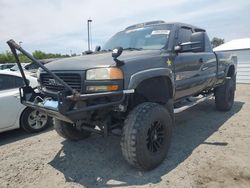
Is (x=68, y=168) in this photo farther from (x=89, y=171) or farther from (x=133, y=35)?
(x=133, y=35)

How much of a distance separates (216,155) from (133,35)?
8.02 ft

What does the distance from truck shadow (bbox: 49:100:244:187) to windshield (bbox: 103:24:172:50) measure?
1.74 m

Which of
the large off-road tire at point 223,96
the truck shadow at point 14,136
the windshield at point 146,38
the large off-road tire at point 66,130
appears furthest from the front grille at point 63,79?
the large off-road tire at point 223,96

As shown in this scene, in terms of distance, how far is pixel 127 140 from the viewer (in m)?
3.45

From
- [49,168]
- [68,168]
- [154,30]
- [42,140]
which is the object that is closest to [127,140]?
[68,168]

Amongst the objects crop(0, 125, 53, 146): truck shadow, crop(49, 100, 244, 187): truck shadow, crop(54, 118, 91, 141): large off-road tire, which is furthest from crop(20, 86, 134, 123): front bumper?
crop(0, 125, 53, 146): truck shadow

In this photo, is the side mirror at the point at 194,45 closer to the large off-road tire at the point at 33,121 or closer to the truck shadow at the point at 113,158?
the truck shadow at the point at 113,158

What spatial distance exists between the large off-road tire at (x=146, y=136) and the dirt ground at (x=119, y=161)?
7.9 inches

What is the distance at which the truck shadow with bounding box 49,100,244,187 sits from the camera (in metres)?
3.57

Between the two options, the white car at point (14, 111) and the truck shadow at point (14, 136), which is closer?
the white car at point (14, 111)

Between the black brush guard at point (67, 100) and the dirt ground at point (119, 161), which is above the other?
the black brush guard at point (67, 100)

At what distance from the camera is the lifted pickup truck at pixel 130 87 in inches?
128

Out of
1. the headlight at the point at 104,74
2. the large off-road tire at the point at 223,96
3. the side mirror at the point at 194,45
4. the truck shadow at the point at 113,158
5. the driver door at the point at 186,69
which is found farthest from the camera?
the large off-road tire at the point at 223,96

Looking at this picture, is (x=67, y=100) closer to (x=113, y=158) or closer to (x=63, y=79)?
(x=63, y=79)
